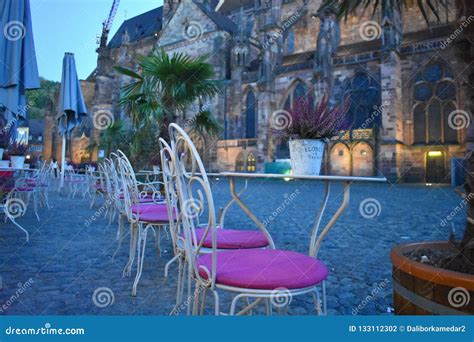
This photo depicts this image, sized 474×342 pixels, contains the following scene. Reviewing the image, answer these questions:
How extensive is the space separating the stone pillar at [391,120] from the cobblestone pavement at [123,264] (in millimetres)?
14069

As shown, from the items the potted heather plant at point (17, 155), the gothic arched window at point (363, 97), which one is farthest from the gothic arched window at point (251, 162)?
the potted heather plant at point (17, 155)

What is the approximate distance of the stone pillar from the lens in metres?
19.8

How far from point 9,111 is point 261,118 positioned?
2064 centimetres

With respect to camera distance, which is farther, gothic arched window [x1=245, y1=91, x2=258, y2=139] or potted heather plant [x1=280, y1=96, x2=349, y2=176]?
gothic arched window [x1=245, y1=91, x2=258, y2=139]

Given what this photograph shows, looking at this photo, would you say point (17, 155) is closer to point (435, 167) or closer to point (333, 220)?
point (333, 220)

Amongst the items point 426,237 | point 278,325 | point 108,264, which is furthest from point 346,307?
point 426,237

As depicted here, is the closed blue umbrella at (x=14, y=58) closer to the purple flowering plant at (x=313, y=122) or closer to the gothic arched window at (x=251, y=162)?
the purple flowering plant at (x=313, y=122)

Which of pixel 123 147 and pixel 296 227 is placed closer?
pixel 296 227

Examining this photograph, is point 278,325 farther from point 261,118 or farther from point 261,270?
point 261,118

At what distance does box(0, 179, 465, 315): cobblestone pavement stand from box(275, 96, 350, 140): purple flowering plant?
3.99 ft

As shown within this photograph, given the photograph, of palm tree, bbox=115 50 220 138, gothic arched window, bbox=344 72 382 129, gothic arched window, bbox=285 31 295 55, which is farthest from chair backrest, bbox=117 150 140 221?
gothic arched window, bbox=285 31 295 55

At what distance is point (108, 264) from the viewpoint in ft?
11.8

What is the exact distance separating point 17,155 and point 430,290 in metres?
5.50

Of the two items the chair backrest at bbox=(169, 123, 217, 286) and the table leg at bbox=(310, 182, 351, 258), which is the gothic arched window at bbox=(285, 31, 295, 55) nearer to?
the table leg at bbox=(310, 182, 351, 258)
